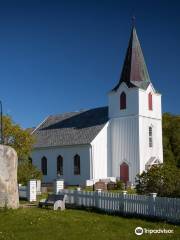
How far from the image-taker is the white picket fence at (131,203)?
16.6 metres

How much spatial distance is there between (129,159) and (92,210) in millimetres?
25145

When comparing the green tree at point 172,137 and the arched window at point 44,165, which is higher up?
the green tree at point 172,137

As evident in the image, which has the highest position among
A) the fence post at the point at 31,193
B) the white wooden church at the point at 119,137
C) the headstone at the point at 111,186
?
the white wooden church at the point at 119,137

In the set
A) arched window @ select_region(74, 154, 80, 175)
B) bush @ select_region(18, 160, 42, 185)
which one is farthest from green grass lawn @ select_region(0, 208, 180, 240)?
arched window @ select_region(74, 154, 80, 175)

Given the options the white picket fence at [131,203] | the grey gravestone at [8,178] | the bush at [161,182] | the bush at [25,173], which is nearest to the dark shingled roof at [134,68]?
the bush at [25,173]

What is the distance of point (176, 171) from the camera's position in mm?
22031

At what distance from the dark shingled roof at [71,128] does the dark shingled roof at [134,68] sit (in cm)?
418

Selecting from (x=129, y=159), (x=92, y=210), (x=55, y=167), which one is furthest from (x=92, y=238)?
(x=55, y=167)

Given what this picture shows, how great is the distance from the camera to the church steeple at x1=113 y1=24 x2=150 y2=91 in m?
46.6

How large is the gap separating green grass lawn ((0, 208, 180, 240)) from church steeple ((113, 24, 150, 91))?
29454 millimetres

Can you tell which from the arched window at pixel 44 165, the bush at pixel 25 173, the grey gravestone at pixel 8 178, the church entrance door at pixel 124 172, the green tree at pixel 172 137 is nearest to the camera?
the grey gravestone at pixel 8 178

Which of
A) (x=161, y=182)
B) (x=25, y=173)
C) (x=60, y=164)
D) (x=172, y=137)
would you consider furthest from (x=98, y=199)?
(x=172, y=137)

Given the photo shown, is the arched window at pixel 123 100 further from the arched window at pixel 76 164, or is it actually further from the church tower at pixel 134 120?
the arched window at pixel 76 164

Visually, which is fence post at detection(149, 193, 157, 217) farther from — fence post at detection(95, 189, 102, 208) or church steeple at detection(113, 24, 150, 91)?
church steeple at detection(113, 24, 150, 91)
